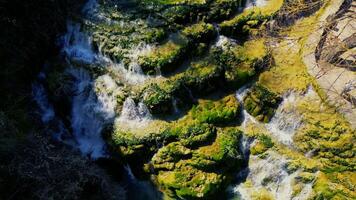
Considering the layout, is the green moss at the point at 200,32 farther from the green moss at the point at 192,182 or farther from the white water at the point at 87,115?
the green moss at the point at 192,182

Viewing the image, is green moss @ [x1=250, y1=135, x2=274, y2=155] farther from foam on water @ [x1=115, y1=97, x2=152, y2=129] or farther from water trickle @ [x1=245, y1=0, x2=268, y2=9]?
water trickle @ [x1=245, y1=0, x2=268, y2=9]

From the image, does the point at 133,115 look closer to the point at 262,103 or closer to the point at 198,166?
the point at 198,166

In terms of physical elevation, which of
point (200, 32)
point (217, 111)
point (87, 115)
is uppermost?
point (200, 32)

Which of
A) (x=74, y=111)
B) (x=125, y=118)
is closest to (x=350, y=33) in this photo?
(x=125, y=118)

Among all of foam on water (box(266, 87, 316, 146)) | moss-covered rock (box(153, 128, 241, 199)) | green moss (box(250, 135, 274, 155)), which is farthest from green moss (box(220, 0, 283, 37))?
green moss (box(250, 135, 274, 155))

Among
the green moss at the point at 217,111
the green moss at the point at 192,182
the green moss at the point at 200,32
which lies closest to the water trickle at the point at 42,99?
the green moss at the point at 192,182

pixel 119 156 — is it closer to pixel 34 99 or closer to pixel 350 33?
pixel 34 99

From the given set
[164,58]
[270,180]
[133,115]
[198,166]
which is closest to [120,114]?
[133,115]

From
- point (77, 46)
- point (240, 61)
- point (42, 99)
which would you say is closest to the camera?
point (240, 61)

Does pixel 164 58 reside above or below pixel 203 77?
above
